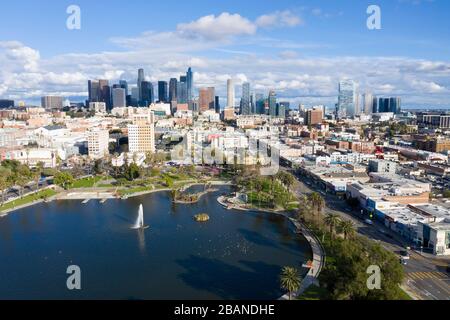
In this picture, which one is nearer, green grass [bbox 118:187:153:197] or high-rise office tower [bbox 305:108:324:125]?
green grass [bbox 118:187:153:197]

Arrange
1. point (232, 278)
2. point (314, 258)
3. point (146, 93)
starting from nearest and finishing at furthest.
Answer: point (232, 278) → point (314, 258) → point (146, 93)

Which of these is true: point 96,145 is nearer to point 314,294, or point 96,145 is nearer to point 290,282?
point 290,282

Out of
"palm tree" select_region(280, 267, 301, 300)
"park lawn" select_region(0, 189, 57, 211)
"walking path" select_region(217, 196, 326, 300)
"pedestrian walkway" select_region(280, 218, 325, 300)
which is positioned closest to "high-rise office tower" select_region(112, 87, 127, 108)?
"park lawn" select_region(0, 189, 57, 211)

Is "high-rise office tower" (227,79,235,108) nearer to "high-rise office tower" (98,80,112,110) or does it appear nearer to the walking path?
"high-rise office tower" (98,80,112,110)

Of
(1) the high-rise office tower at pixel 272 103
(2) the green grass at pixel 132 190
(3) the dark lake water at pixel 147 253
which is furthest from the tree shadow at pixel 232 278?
(1) the high-rise office tower at pixel 272 103

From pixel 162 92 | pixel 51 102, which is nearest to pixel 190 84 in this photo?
pixel 162 92

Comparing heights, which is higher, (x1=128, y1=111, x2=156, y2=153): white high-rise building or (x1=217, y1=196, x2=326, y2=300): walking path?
(x1=128, y1=111, x2=156, y2=153): white high-rise building

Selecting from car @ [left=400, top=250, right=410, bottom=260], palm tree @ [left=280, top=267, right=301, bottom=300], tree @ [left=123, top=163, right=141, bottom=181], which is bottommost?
car @ [left=400, top=250, right=410, bottom=260]

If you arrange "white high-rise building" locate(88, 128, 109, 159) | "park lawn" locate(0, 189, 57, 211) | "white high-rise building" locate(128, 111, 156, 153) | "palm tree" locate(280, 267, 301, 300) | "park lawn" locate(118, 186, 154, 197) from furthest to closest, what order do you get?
Result: "white high-rise building" locate(128, 111, 156, 153)
"white high-rise building" locate(88, 128, 109, 159)
"park lawn" locate(118, 186, 154, 197)
"park lawn" locate(0, 189, 57, 211)
"palm tree" locate(280, 267, 301, 300)
